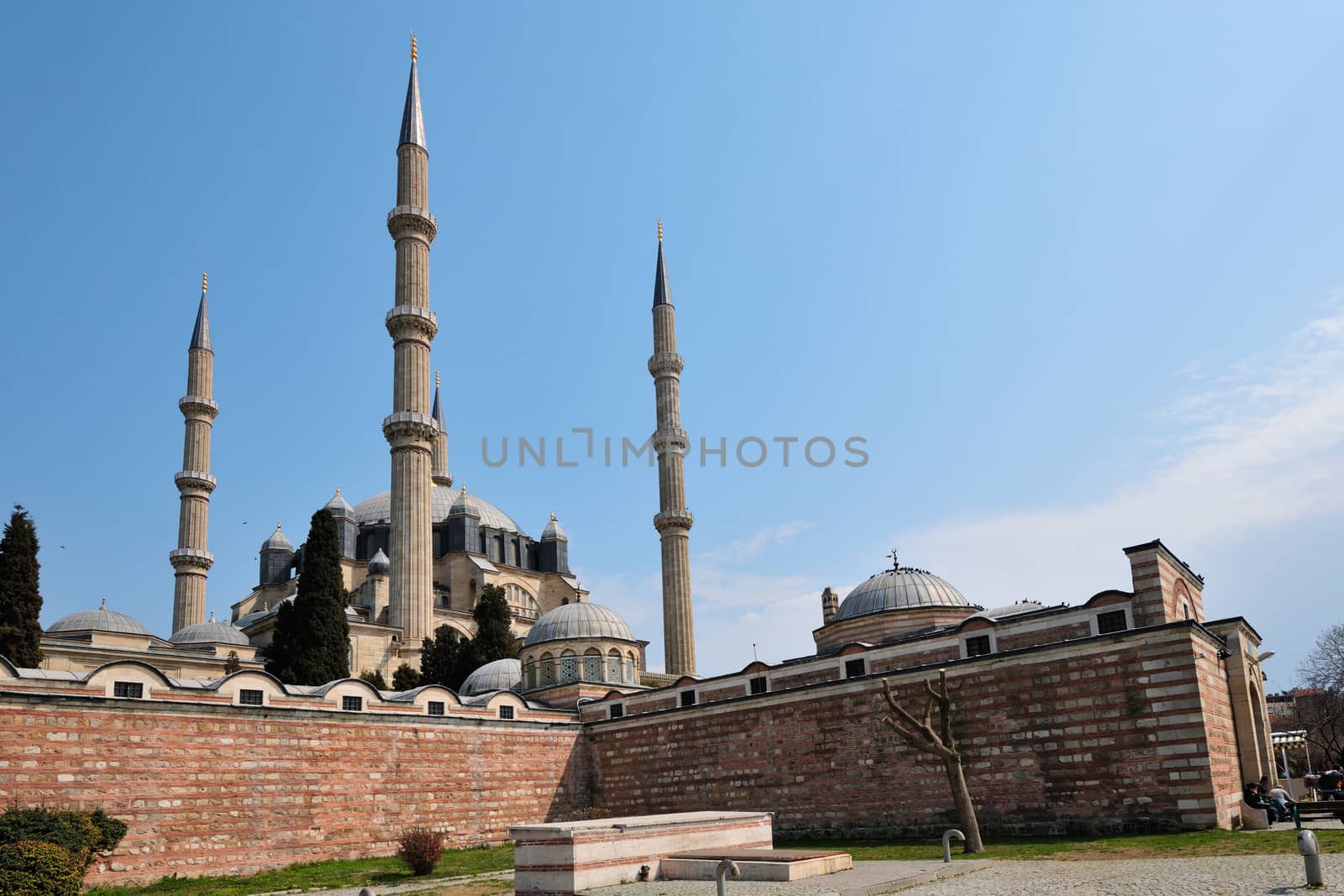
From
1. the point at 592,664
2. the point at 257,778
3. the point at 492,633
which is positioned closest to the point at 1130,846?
the point at 257,778

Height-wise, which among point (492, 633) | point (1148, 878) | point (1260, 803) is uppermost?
point (492, 633)

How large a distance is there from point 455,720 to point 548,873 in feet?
33.6

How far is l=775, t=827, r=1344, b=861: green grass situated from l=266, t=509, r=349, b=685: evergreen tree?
1771 centimetres

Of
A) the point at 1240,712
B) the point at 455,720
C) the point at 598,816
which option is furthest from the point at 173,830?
the point at 1240,712

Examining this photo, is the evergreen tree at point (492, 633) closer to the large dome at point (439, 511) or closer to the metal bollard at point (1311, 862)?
the large dome at point (439, 511)

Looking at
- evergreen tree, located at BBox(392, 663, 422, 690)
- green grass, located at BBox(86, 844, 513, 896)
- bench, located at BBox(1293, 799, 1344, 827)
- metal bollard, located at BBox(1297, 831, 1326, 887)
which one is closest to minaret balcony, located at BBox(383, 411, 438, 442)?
evergreen tree, located at BBox(392, 663, 422, 690)

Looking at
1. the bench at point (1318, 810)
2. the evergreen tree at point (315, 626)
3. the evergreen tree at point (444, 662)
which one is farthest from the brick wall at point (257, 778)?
the bench at point (1318, 810)

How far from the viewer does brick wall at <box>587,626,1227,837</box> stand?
47.8ft

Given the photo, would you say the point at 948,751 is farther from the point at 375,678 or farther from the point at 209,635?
the point at 209,635

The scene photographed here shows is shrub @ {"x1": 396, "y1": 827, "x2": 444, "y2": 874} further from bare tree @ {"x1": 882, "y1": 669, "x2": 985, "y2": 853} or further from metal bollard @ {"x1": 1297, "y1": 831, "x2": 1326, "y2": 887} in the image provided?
metal bollard @ {"x1": 1297, "y1": 831, "x2": 1326, "y2": 887}

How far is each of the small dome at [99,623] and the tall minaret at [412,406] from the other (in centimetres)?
883

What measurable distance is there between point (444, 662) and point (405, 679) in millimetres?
1773

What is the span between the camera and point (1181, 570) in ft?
56.7

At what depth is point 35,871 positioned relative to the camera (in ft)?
40.4
